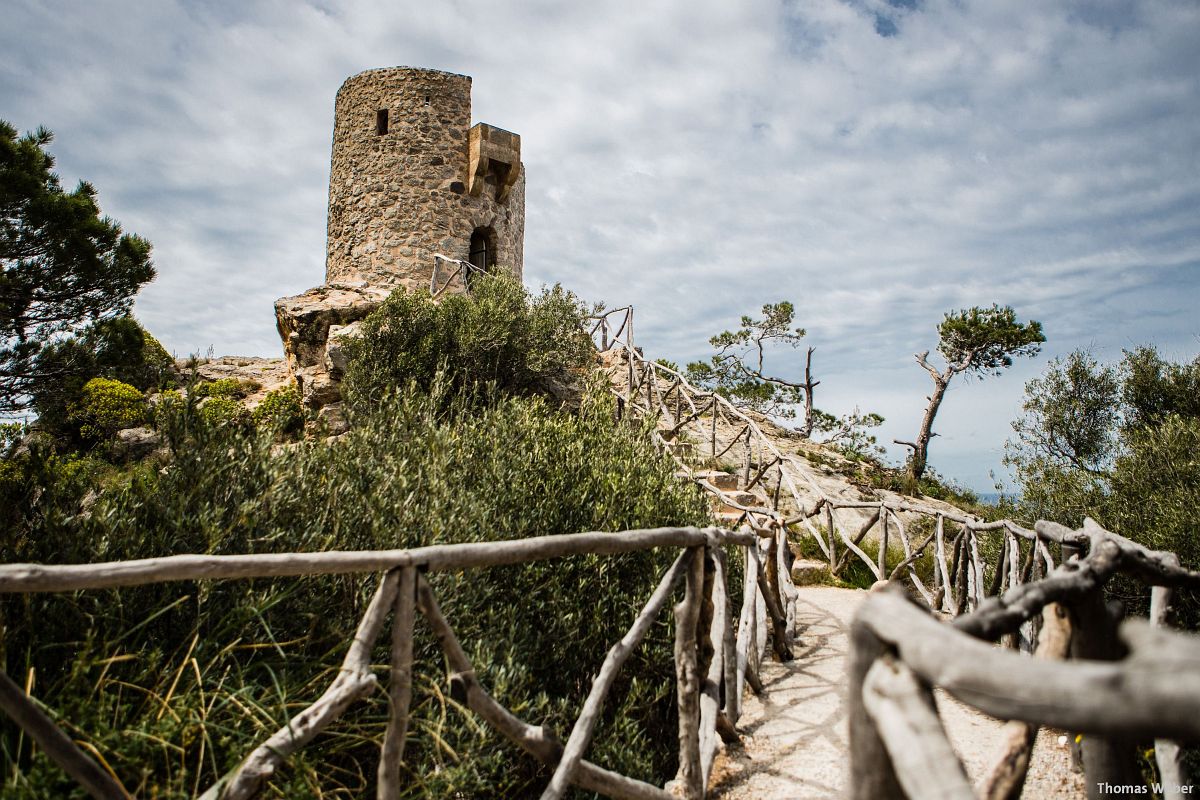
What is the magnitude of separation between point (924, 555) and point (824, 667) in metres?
5.04

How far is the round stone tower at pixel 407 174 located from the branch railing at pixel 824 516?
4.20 m

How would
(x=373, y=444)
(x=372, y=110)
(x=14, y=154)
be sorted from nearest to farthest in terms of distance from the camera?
(x=373, y=444) → (x=14, y=154) → (x=372, y=110)

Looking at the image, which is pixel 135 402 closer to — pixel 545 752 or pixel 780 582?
pixel 780 582

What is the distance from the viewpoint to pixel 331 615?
A: 3.68 meters

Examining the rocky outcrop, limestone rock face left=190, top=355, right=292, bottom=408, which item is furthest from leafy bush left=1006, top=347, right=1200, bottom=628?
limestone rock face left=190, top=355, right=292, bottom=408

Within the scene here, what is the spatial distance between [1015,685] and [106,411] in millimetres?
16125

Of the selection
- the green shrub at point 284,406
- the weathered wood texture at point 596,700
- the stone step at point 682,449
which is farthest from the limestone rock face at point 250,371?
the weathered wood texture at point 596,700

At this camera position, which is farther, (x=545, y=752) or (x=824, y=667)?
(x=824, y=667)

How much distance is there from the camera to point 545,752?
108 inches

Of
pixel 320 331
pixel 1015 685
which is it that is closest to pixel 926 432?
pixel 320 331

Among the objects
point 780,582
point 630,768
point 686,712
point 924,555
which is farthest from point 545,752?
point 924,555

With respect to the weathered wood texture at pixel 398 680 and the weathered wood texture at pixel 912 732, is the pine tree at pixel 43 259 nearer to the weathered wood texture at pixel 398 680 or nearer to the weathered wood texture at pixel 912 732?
the weathered wood texture at pixel 398 680

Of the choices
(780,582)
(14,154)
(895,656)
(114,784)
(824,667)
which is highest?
(14,154)

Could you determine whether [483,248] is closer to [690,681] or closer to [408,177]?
[408,177]
